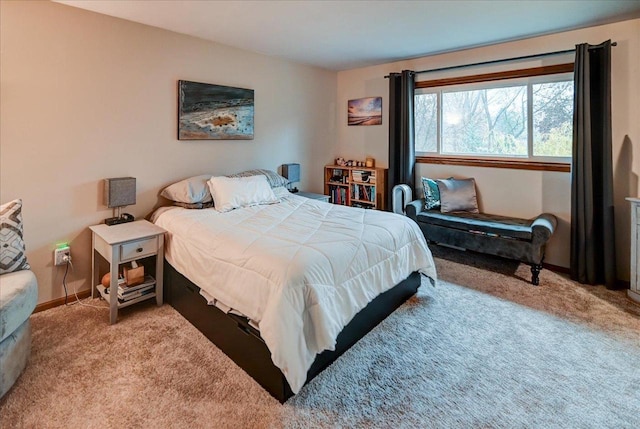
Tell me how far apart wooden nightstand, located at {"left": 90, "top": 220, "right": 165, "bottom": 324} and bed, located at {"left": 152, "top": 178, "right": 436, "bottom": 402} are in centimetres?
8

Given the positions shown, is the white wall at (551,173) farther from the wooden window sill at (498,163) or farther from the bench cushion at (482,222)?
the bench cushion at (482,222)

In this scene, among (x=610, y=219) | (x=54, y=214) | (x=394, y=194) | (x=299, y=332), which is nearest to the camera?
(x=299, y=332)

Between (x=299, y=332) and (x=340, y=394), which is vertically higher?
(x=299, y=332)

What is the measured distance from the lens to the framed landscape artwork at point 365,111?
4.82 m

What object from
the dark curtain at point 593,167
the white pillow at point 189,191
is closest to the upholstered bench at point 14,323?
the white pillow at point 189,191

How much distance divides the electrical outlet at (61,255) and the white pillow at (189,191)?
2.90 feet

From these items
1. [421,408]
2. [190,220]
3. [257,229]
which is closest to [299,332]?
[421,408]

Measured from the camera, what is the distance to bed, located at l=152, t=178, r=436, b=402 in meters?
1.72

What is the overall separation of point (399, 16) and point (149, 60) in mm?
2250

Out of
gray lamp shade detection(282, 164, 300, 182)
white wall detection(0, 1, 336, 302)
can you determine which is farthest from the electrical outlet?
gray lamp shade detection(282, 164, 300, 182)

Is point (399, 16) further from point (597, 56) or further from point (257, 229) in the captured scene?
point (257, 229)

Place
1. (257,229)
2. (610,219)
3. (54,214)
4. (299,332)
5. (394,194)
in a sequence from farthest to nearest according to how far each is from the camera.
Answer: (394,194)
(610,219)
(54,214)
(257,229)
(299,332)

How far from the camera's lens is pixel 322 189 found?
17.0 feet

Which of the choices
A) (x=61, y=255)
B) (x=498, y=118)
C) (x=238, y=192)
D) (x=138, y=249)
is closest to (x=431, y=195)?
(x=498, y=118)
